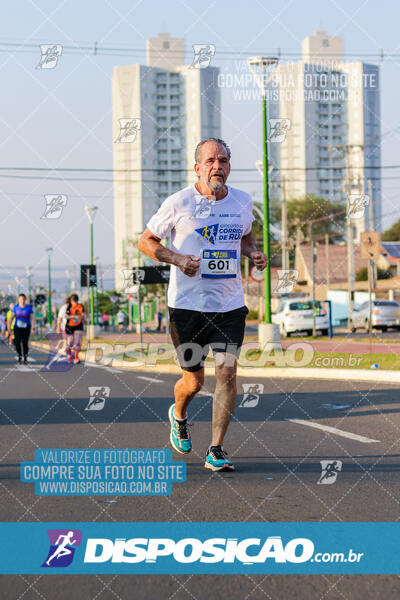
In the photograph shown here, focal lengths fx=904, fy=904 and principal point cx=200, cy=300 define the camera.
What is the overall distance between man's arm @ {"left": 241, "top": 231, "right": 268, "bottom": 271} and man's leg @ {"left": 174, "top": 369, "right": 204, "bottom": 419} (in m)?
0.83

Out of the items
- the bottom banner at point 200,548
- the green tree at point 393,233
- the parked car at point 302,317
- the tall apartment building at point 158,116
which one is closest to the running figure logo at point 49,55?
the bottom banner at point 200,548

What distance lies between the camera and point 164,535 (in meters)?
4.19

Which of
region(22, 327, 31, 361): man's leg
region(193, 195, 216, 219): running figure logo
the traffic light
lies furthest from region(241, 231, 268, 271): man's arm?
the traffic light

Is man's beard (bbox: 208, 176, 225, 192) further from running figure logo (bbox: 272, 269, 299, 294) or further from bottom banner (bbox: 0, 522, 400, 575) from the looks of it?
running figure logo (bbox: 272, 269, 299, 294)

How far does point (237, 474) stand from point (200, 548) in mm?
1809

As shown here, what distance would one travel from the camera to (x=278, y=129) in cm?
1981

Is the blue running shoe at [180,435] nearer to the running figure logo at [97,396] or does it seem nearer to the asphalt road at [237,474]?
Result: the asphalt road at [237,474]

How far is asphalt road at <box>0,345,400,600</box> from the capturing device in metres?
A: 3.56

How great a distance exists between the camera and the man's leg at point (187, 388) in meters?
6.12

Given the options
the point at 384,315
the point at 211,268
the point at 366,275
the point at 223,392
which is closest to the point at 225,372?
the point at 223,392

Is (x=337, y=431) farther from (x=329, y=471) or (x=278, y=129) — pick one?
(x=278, y=129)

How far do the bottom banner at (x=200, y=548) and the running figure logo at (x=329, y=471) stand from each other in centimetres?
111

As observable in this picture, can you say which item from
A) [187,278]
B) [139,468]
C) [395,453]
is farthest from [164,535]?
[395,453]

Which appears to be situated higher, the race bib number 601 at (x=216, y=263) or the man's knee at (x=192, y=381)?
the race bib number 601 at (x=216, y=263)
